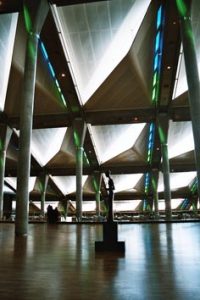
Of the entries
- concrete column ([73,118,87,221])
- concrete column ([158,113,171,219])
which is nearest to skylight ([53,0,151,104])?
concrete column ([73,118,87,221])

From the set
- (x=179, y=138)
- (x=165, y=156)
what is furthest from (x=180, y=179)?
(x=165, y=156)

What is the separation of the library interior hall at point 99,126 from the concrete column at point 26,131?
1.7 inches

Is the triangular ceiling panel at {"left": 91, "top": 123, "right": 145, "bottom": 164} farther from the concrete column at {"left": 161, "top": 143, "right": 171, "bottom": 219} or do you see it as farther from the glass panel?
the glass panel

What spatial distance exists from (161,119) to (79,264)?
789 inches

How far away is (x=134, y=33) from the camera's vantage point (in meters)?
15.1

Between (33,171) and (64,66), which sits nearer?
(64,66)

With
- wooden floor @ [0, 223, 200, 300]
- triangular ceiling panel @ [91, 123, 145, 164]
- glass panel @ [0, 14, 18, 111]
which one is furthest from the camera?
triangular ceiling panel @ [91, 123, 145, 164]

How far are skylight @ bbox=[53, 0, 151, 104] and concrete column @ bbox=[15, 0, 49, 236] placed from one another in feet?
10.0

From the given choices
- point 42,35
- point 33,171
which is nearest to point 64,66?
point 42,35

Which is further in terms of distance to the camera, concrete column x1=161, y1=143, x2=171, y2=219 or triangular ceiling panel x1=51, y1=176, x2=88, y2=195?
triangular ceiling panel x1=51, y1=176, x2=88, y2=195

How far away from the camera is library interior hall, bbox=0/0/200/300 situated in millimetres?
3258

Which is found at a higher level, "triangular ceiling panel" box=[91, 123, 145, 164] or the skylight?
the skylight

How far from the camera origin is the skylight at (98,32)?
14.1 m

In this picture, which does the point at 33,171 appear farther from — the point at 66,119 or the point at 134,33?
the point at 134,33
